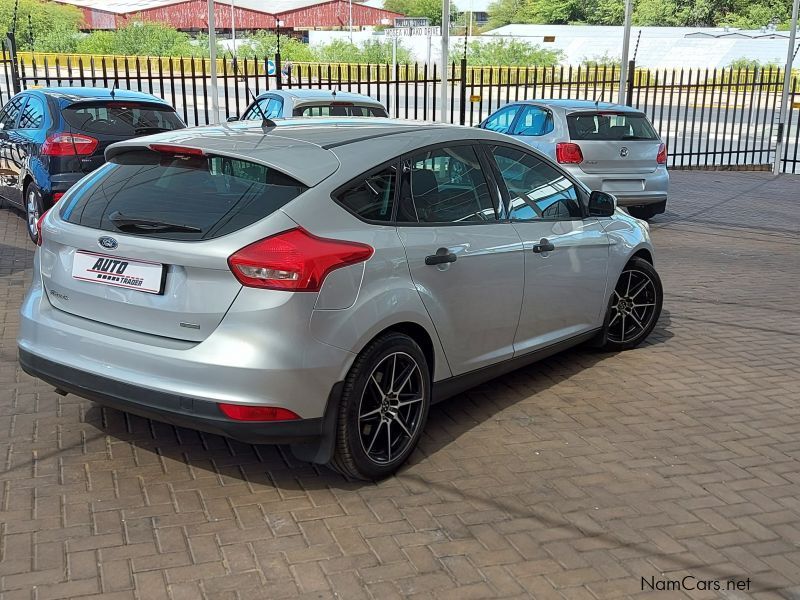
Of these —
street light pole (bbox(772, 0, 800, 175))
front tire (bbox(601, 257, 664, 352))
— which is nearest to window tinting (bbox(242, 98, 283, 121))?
front tire (bbox(601, 257, 664, 352))

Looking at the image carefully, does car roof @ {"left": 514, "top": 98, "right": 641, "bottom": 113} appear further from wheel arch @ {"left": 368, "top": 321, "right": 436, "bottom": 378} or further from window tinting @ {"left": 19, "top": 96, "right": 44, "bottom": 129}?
wheel arch @ {"left": 368, "top": 321, "right": 436, "bottom": 378}

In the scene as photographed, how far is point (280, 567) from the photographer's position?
11.3ft

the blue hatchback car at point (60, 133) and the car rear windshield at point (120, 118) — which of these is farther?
the car rear windshield at point (120, 118)

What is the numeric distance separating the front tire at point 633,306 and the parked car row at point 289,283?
142cm

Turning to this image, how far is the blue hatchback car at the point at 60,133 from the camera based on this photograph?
28.9ft

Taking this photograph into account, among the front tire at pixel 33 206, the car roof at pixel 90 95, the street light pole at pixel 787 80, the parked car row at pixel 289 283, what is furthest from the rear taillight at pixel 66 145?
the street light pole at pixel 787 80

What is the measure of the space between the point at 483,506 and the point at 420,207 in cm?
146

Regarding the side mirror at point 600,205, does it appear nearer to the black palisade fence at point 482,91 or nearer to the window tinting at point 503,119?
the window tinting at point 503,119

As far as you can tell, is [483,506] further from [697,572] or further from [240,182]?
[240,182]

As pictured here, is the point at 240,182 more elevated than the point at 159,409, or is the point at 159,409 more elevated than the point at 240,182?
the point at 240,182

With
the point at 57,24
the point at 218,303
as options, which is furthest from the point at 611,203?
the point at 57,24

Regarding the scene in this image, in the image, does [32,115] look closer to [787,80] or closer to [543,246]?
[543,246]

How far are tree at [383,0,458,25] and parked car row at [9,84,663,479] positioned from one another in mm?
114212

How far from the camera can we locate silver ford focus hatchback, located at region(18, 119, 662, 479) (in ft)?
12.0
